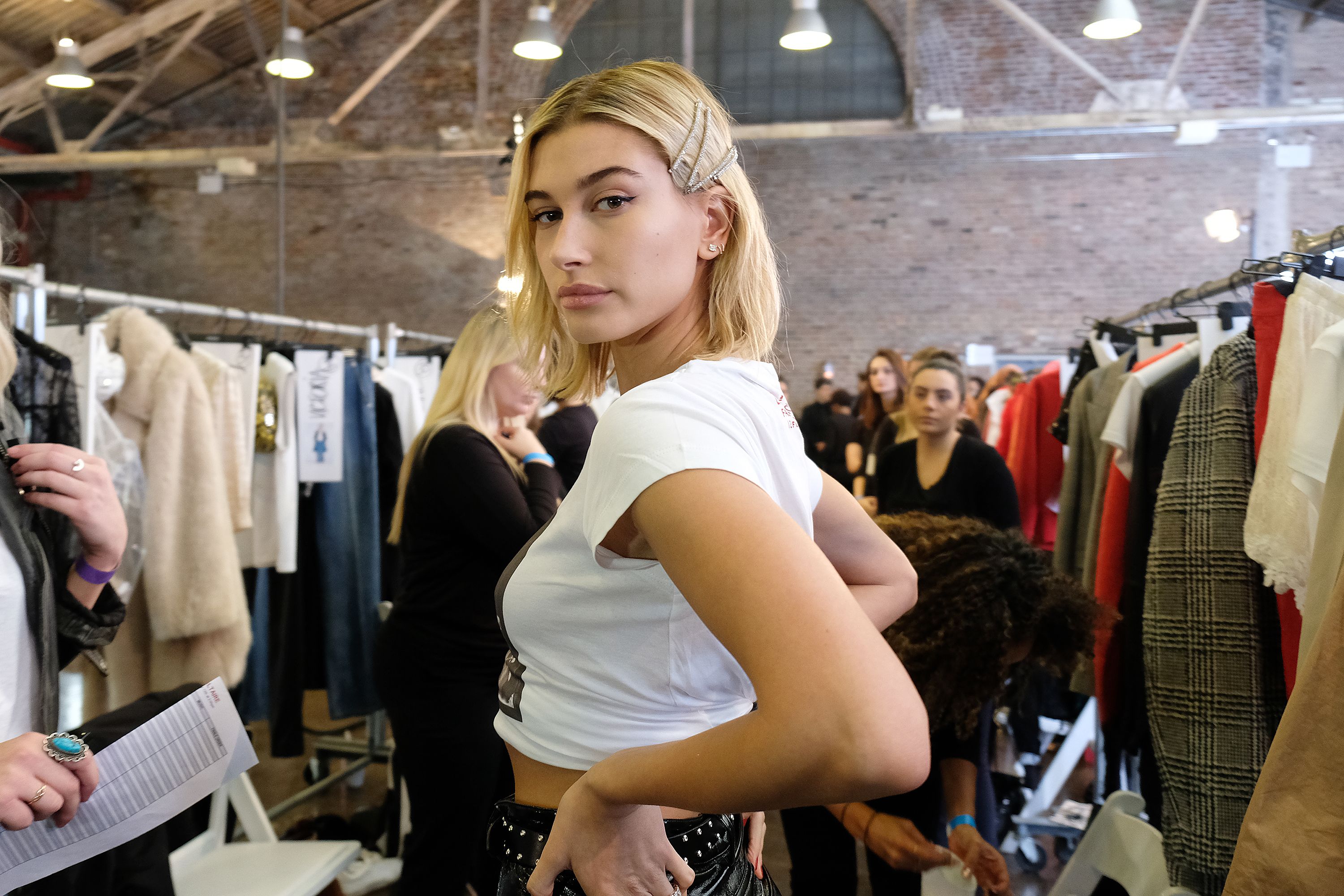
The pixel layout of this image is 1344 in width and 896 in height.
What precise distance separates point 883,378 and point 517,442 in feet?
11.0

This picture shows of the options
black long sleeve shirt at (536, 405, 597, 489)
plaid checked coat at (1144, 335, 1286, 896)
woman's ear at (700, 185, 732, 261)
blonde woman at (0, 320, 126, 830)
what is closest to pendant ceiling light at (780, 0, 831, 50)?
black long sleeve shirt at (536, 405, 597, 489)

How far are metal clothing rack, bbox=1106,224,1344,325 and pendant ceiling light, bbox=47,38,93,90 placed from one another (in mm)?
7786

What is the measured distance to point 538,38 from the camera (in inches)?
276

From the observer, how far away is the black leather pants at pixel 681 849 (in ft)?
2.92

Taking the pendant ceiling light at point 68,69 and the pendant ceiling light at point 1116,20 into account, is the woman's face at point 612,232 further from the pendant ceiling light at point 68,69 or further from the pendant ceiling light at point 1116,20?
the pendant ceiling light at point 68,69

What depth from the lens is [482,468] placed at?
2.14 m

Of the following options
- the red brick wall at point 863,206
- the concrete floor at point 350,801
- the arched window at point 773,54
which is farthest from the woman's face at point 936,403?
the arched window at point 773,54

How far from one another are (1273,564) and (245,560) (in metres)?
2.94

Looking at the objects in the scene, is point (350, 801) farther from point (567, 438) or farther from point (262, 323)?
point (262, 323)

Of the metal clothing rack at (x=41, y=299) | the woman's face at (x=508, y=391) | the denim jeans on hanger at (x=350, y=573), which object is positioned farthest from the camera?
the denim jeans on hanger at (x=350, y=573)

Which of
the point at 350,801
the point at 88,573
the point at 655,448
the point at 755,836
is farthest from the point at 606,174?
the point at 350,801

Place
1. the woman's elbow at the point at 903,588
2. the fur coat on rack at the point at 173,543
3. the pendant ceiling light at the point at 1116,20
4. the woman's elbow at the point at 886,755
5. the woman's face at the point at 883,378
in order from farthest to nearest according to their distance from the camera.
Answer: the pendant ceiling light at the point at 1116,20 < the woman's face at the point at 883,378 < the fur coat on rack at the point at 173,543 < the woman's elbow at the point at 903,588 < the woman's elbow at the point at 886,755

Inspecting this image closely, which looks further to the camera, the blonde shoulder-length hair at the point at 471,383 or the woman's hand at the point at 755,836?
the blonde shoulder-length hair at the point at 471,383

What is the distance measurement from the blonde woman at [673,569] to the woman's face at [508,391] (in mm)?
1265
